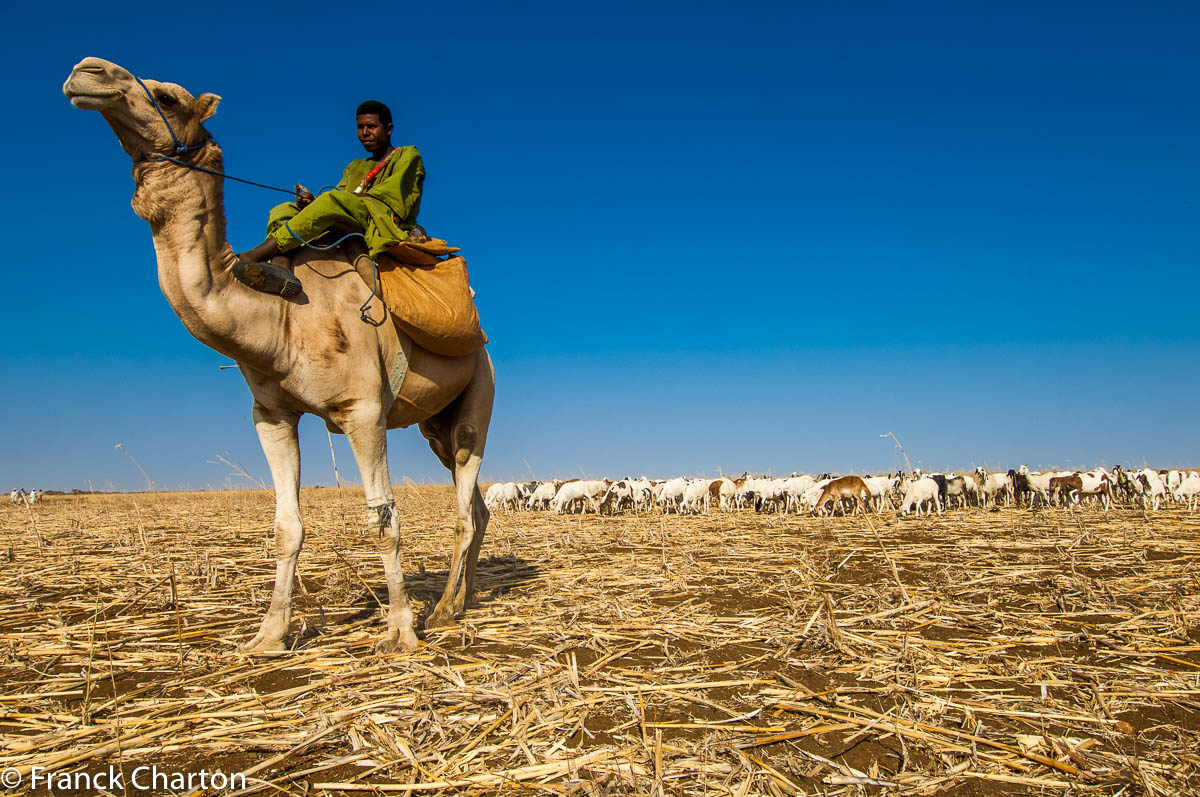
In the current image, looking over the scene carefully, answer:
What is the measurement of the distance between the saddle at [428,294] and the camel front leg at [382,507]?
0.74 m

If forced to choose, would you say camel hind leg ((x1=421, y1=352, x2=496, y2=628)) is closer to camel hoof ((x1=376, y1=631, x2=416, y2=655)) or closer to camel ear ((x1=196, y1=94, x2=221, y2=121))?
camel hoof ((x1=376, y1=631, x2=416, y2=655))

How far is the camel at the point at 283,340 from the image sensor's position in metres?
3.96

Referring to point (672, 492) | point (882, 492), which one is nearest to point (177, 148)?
point (672, 492)

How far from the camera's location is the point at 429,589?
269 inches

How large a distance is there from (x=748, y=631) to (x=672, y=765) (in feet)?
7.24

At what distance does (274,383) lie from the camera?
15.3 feet

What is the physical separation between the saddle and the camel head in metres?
1.33

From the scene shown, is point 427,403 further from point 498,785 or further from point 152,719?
point 498,785

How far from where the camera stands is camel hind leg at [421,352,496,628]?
5621 mm

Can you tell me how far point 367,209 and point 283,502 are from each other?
7.42 ft

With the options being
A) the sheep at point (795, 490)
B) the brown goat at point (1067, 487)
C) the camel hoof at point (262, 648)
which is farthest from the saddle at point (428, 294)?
the brown goat at point (1067, 487)

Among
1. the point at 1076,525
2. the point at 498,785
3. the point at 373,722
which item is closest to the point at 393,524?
the point at 373,722

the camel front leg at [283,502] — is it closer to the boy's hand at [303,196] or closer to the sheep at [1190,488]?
the boy's hand at [303,196]

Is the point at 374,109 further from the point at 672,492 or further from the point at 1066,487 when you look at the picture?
the point at 1066,487
